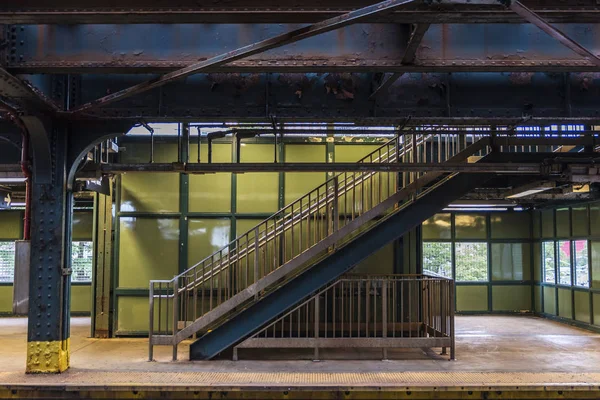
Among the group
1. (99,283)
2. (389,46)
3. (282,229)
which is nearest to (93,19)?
(389,46)

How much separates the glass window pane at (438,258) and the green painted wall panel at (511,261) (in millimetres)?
1419

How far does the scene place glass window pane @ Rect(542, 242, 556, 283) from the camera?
607 inches

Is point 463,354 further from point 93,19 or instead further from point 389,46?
point 93,19

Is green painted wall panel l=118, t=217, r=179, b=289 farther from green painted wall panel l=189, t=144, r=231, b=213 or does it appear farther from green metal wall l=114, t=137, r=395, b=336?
green painted wall panel l=189, t=144, r=231, b=213

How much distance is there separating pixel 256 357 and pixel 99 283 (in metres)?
4.54

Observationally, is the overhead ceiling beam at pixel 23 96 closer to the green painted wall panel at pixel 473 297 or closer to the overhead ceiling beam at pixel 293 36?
the overhead ceiling beam at pixel 293 36

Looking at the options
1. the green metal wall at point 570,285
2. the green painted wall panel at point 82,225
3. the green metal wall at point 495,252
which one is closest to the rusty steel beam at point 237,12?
the green metal wall at point 570,285

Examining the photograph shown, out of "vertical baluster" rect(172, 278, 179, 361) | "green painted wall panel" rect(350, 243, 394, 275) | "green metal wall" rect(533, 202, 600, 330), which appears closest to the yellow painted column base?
"vertical baluster" rect(172, 278, 179, 361)

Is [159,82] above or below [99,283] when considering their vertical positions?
above

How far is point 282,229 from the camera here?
396 inches

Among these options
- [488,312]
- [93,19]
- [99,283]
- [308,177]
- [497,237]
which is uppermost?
[93,19]

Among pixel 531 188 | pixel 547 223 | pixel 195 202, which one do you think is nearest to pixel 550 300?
pixel 547 223

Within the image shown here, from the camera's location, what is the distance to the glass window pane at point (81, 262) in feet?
55.4

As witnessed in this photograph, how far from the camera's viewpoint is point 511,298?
16531 millimetres
